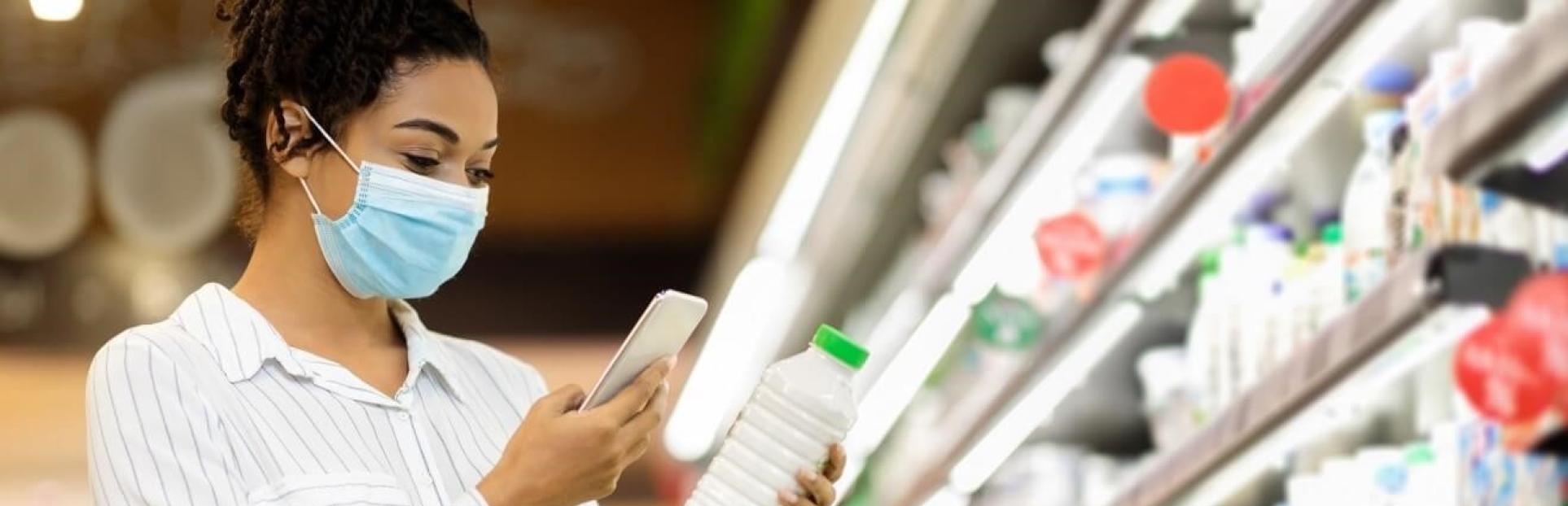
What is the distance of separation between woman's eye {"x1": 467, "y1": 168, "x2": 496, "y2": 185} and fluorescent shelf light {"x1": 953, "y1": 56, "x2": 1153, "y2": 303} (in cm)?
163

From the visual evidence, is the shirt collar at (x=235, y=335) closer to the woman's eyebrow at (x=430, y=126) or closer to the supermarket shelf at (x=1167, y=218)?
the woman's eyebrow at (x=430, y=126)

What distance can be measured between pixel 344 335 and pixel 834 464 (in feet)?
1.49

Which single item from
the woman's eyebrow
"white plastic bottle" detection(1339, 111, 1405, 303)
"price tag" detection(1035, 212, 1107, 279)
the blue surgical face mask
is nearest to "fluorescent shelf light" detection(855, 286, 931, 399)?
"price tag" detection(1035, 212, 1107, 279)

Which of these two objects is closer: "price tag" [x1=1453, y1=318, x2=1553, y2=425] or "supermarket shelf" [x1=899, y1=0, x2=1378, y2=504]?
"price tag" [x1=1453, y1=318, x2=1553, y2=425]

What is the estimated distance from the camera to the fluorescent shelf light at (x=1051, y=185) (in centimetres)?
364

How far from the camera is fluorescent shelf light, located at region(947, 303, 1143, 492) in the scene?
12.8 ft

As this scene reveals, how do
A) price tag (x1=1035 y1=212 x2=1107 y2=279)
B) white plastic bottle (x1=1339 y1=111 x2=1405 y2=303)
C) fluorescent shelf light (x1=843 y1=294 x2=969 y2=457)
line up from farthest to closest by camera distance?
fluorescent shelf light (x1=843 y1=294 x2=969 y2=457), price tag (x1=1035 y1=212 x2=1107 y2=279), white plastic bottle (x1=1339 y1=111 x2=1405 y2=303)

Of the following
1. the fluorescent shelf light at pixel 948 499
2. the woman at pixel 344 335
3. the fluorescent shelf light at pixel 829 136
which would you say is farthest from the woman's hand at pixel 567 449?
the fluorescent shelf light at pixel 948 499

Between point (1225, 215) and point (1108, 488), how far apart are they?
43.2 inches

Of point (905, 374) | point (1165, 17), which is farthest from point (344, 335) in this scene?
point (905, 374)

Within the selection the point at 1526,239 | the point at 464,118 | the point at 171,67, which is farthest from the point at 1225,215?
the point at 171,67

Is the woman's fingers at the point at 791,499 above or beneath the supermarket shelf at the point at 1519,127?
beneath

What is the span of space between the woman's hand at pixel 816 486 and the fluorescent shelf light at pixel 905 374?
2.31 meters

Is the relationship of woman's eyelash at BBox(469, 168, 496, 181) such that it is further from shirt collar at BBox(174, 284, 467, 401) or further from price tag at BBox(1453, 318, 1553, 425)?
price tag at BBox(1453, 318, 1553, 425)
